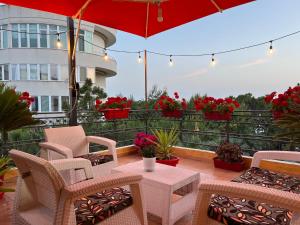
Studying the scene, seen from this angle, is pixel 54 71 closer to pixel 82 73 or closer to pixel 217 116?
pixel 82 73

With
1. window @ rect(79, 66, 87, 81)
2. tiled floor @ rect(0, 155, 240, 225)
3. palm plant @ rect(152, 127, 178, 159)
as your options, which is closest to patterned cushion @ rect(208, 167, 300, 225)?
tiled floor @ rect(0, 155, 240, 225)

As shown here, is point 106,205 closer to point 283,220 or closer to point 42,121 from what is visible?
point 283,220

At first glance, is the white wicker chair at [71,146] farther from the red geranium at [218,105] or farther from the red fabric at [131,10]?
the red geranium at [218,105]

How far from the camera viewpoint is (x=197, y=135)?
456 centimetres

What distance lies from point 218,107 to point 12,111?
2.61 meters

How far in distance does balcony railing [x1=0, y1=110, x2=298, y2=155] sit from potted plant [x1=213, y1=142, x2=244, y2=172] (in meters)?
0.40

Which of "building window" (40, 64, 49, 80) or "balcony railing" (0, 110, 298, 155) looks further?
"building window" (40, 64, 49, 80)

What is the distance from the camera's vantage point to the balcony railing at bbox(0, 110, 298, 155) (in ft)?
11.8

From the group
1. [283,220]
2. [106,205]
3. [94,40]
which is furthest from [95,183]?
[94,40]

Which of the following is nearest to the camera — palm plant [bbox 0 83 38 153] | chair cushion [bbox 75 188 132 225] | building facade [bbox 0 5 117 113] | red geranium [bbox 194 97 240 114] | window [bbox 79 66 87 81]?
chair cushion [bbox 75 188 132 225]

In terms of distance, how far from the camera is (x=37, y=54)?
9.74 meters

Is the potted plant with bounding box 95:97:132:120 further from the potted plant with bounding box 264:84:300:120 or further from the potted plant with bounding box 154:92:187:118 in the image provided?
the potted plant with bounding box 264:84:300:120

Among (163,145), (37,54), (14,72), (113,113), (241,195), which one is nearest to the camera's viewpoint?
(241,195)

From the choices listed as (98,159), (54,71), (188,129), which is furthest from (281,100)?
(54,71)
